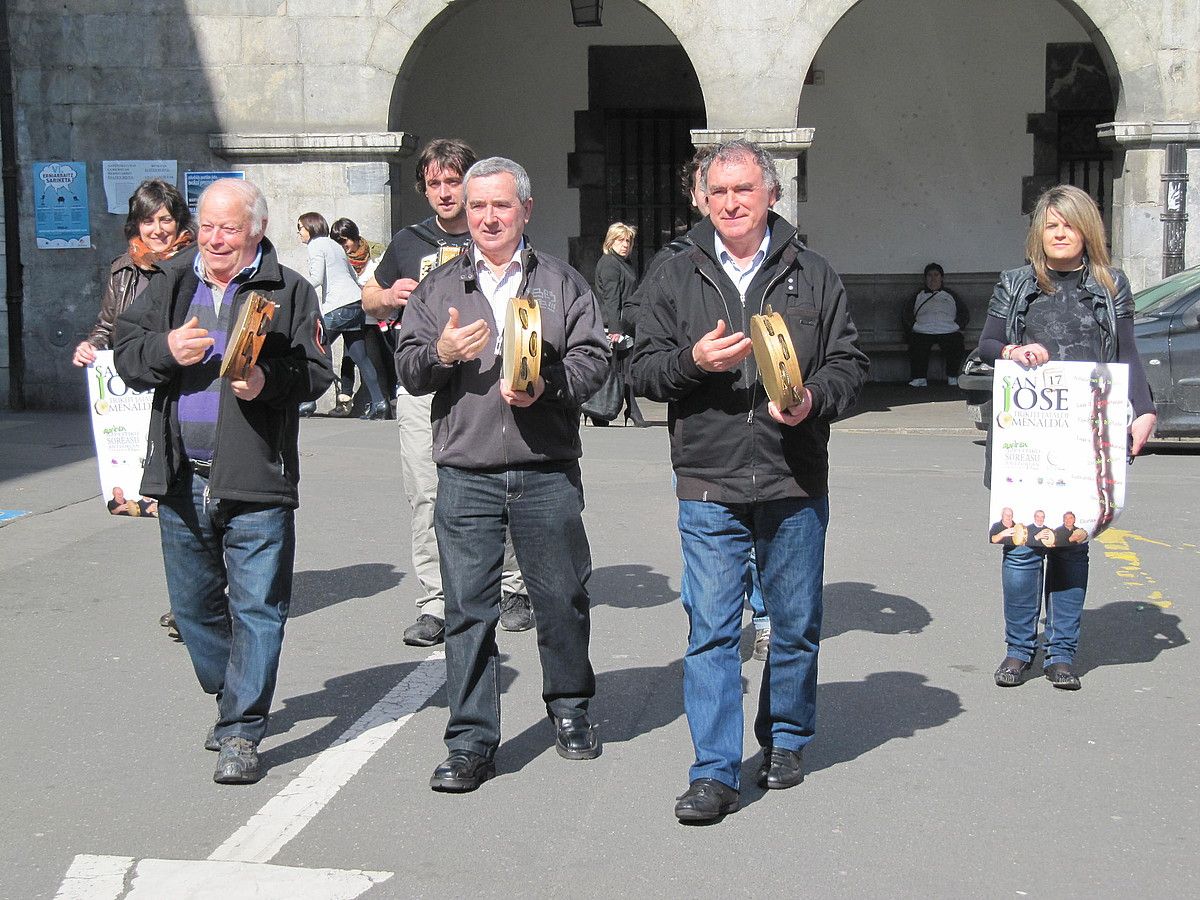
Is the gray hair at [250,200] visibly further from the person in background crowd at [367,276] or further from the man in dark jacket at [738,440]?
the person in background crowd at [367,276]

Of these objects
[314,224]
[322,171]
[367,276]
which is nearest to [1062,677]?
[367,276]

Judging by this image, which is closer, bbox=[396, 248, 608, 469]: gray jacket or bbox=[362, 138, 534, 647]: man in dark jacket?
bbox=[396, 248, 608, 469]: gray jacket

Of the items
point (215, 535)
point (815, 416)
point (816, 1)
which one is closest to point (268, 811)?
point (215, 535)

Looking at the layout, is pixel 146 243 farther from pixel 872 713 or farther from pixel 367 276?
pixel 367 276

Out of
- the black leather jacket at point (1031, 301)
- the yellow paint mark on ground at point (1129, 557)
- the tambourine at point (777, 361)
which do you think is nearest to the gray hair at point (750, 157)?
the tambourine at point (777, 361)

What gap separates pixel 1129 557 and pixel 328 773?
4872 millimetres

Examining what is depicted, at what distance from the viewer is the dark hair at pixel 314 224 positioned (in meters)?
13.7

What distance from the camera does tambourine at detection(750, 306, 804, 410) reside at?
4.27m

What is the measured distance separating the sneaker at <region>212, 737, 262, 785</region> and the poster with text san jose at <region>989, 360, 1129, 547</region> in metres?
2.76

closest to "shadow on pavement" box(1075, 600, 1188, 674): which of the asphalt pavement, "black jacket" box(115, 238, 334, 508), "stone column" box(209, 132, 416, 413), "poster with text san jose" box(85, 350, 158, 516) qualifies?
the asphalt pavement

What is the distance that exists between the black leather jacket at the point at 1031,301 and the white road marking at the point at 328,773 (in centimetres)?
249

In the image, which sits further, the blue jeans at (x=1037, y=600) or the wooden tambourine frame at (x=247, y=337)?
the blue jeans at (x=1037, y=600)

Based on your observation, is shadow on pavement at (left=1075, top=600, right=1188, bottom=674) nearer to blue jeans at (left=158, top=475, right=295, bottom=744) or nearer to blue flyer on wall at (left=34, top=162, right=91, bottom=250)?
blue jeans at (left=158, top=475, right=295, bottom=744)

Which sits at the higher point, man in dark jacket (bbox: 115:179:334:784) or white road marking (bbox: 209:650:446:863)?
man in dark jacket (bbox: 115:179:334:784)
